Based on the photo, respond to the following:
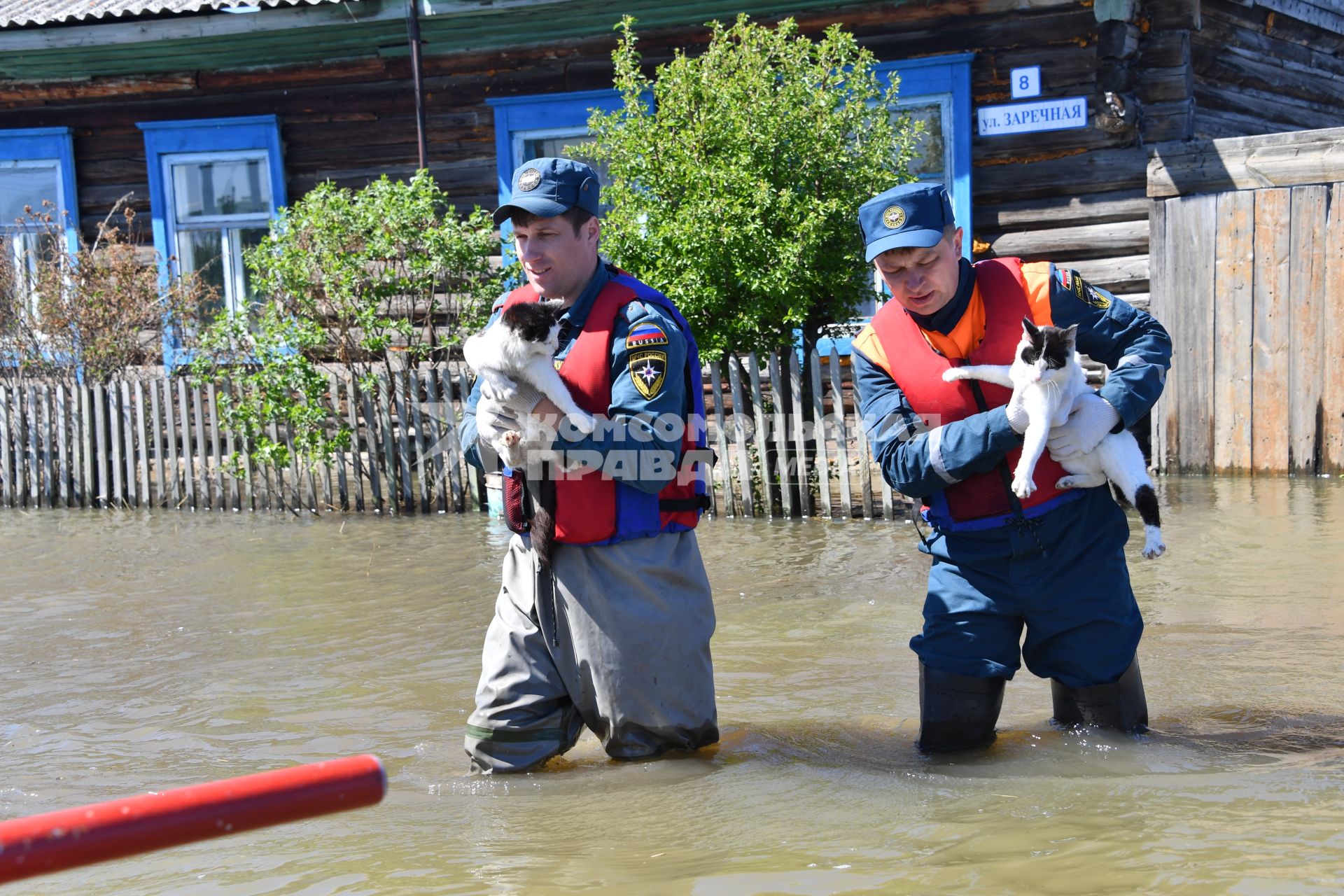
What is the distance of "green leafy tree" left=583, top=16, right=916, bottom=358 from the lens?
25.5 feet

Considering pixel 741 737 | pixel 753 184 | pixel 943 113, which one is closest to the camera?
pixel 741 737

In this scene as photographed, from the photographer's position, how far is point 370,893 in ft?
8.92

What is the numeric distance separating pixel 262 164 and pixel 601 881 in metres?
9.97

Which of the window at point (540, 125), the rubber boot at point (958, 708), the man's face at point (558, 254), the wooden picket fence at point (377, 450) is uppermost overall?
the window at point (540, 125)

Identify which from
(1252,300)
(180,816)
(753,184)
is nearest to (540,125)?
(753,184)

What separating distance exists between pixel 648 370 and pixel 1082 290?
1198mm

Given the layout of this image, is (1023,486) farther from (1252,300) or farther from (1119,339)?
(1252,300)

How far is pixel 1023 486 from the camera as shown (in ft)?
10.3

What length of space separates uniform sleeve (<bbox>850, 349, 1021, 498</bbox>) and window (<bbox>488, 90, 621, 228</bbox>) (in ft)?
24.0

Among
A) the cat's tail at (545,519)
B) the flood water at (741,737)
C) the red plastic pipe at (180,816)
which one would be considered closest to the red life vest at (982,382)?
the flood water at (741,737)

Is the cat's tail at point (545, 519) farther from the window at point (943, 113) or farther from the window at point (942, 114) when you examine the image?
the window at point (943, 113)

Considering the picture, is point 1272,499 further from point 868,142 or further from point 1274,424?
point 868,142

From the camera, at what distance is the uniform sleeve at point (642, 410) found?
3188 mm

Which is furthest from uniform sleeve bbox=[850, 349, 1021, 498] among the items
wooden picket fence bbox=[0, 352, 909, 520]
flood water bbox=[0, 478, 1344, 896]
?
wooden picket fence bbox=[0, 352, 909, 520]
